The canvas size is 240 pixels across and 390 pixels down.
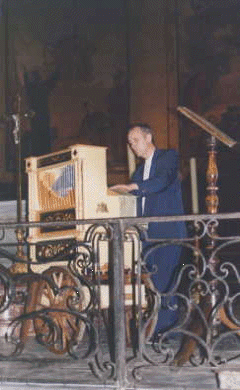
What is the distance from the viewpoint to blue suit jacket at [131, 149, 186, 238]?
4.53m

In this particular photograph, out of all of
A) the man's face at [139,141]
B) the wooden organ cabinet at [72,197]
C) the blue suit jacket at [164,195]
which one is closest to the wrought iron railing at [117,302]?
the wooden organ cabinet at [72,197]

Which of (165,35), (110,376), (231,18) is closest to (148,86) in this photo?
(165,35)

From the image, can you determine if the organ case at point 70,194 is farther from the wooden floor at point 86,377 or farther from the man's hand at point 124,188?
the wooden floor at point 86,377

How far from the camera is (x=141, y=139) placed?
4590 millimetres

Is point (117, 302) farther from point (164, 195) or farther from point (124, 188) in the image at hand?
point (164, 195)

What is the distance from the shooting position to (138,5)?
9320 mm

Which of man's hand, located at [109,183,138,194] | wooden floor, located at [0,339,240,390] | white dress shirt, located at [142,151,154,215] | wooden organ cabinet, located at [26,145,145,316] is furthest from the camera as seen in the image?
white dress shirt, located at [142,151,154,215]

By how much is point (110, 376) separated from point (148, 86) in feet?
20.7

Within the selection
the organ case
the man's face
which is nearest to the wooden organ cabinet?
the organ case

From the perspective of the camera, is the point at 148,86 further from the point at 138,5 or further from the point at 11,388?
the point at 11,388

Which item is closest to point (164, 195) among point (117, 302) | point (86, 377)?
point (117, 302)

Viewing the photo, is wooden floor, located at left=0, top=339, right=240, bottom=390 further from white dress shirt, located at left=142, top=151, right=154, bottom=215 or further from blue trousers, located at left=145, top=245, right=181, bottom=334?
white dress shirt, located at left=142, top=151, right=154, bottom=215

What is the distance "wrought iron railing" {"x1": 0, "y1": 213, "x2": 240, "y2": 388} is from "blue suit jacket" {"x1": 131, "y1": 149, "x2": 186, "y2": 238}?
29 cm

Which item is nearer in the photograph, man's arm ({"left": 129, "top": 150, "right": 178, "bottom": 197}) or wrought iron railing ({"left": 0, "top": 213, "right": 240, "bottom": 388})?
wrought iron railing ({"left": 0, "top": 213, "right": 240, "bottom": 388})
